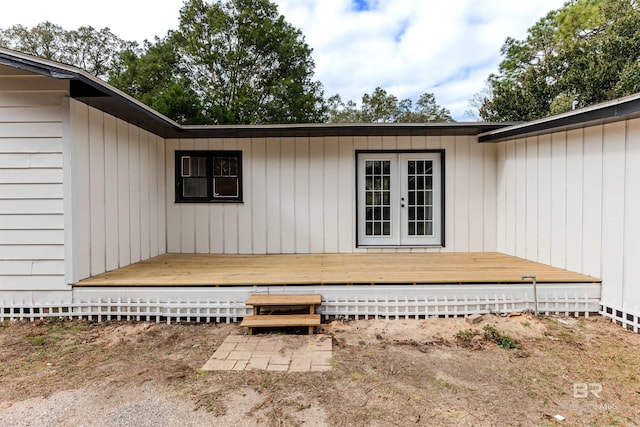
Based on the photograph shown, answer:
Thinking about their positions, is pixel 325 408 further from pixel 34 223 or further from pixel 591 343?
pixel 34 223

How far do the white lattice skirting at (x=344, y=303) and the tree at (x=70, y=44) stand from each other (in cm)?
1845

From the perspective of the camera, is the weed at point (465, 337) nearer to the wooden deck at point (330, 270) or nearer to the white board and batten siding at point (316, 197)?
the wooden deck at point (330, 270)

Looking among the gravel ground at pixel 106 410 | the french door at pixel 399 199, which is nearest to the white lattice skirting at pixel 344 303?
the gravel ground at pixel 106 410

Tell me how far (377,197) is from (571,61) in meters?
14.1

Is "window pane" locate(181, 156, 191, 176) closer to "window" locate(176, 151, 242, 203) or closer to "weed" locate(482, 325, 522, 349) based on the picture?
"window" locate(176, 151, 242, 203)

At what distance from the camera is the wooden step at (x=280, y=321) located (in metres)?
3.18

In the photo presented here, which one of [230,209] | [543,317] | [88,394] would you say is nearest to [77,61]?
[230,209]

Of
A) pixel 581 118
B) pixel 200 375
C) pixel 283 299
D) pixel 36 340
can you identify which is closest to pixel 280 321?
pixel 283 299

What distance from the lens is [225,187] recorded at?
18.8 feet

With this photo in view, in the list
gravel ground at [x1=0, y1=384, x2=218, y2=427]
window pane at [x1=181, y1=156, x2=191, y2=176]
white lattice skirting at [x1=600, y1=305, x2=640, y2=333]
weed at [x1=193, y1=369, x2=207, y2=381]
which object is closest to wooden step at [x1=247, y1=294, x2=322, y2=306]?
weed at [x1=193, y1=369, x2=207, y2=381]

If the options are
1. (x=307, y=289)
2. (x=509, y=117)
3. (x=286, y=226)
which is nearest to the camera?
(x=307, y=289)

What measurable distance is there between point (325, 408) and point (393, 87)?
23.6 meters

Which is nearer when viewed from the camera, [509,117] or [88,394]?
[88,394]

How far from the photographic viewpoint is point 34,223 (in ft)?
11.7
